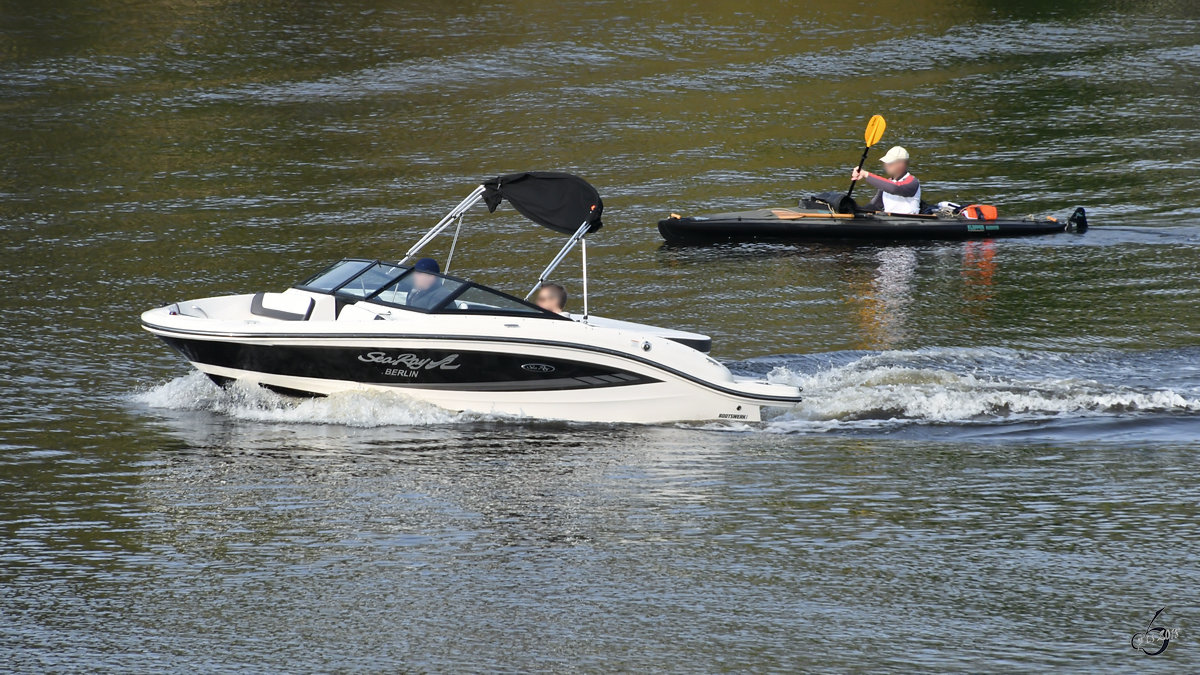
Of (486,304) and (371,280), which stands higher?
(371,280)

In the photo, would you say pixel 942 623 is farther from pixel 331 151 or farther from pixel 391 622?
pixel 331 151

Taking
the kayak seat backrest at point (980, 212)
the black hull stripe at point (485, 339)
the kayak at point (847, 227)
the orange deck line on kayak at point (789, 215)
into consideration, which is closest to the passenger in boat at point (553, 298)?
the black hull stripe at point (485, 339)

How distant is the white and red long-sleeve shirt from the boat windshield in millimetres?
8923

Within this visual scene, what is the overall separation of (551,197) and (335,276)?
6.87ft

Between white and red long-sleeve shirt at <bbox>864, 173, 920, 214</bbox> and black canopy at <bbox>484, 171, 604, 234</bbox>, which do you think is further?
white and red long-sleeve shirt at <bbox>864, 173, 920, 214</bbox>

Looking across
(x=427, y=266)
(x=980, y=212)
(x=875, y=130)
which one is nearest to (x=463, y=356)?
(x=427, y=266)

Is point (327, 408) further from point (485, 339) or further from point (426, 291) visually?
point (485, 339)

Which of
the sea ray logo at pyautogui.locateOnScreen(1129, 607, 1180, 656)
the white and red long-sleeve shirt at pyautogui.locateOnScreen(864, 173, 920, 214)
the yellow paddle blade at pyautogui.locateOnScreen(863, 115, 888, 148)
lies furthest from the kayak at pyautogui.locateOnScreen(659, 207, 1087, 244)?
the sea ray logo at pyautogui.locateOnScreen(1129, 607, 1180, 656)

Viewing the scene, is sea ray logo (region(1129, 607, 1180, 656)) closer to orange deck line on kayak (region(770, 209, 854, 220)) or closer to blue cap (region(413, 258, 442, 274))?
blue cap (region(413, 258, 442, 274))

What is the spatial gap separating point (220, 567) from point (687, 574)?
9.05ft

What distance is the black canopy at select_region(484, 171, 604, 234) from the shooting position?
38.7 ft

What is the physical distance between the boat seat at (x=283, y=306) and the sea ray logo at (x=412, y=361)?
78 cm

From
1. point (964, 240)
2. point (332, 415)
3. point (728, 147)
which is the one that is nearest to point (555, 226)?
point (332, 415)

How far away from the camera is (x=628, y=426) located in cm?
1109
